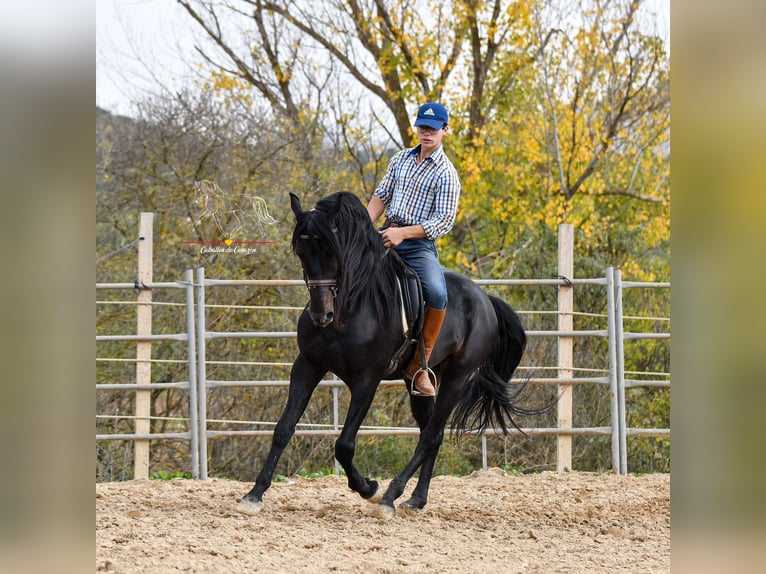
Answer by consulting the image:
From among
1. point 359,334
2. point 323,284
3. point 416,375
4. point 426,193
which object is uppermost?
point 426,193

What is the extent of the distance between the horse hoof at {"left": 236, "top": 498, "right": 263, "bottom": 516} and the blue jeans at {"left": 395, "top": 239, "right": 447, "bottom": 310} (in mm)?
1486

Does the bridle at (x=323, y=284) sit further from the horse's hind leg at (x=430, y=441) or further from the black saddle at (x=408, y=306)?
the horse's hind leg at (x=430, y=441)

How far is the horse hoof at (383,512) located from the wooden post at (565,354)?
2.73m

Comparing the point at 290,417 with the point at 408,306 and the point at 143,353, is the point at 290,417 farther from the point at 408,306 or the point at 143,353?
the point at 143,353

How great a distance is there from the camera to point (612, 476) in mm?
6504

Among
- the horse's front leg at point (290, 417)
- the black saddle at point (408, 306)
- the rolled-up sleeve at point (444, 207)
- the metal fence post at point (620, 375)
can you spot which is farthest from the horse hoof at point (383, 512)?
the metal fence post at point (620, 375)

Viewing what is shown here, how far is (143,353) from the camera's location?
21.0ft

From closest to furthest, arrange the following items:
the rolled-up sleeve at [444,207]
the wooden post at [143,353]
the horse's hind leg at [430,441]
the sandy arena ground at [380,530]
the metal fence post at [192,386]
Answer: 1. the sandy arena ground at [380,530]
2. the rolled-up sleeve at [444,207]
3. the horse's hind leg at [430,441]
4. the metal fence post at [192,386]
5. the wooden post at [143,353]

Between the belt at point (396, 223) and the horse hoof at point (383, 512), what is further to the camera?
the belt at point (396, 223)

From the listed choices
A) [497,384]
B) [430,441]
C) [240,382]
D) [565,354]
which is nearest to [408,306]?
[430,441]

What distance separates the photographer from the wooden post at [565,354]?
6.86m

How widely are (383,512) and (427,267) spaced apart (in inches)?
56.2
